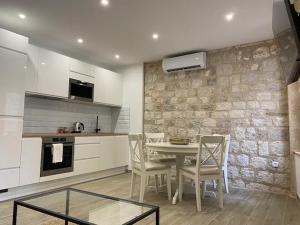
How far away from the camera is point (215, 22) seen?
321 cm

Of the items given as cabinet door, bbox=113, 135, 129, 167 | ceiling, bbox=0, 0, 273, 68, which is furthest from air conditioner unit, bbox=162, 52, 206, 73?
cabinet door, bbox=113, 135, 129, 167

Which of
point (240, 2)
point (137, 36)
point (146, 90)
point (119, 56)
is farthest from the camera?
point (146, 90)

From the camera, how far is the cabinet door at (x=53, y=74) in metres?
3.62

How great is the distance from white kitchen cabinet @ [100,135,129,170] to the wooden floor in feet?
2.97

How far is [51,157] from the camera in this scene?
345 cm

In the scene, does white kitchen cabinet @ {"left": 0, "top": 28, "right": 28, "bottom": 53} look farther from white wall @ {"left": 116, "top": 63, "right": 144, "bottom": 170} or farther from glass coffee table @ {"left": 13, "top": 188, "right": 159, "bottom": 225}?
white wall @ {"left": 116, "top": 63, "right": 144, "bottom": 170}

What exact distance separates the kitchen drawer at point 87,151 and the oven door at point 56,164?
126mm

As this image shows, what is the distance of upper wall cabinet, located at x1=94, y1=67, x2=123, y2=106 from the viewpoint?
4.72 metres

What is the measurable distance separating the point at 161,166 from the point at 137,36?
7.05 ft

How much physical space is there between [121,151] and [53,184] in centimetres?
161

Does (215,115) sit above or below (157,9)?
below

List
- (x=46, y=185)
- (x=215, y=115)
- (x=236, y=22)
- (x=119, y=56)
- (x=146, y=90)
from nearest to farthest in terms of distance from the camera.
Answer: (x=236, y=22)
(x=46, y=185)
(x=215, y=115)
(x=119, y=56)
(x=146, y=90)

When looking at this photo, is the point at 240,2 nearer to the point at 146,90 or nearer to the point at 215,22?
the point at 215,22

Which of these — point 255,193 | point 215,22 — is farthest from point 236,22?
point 255,193
